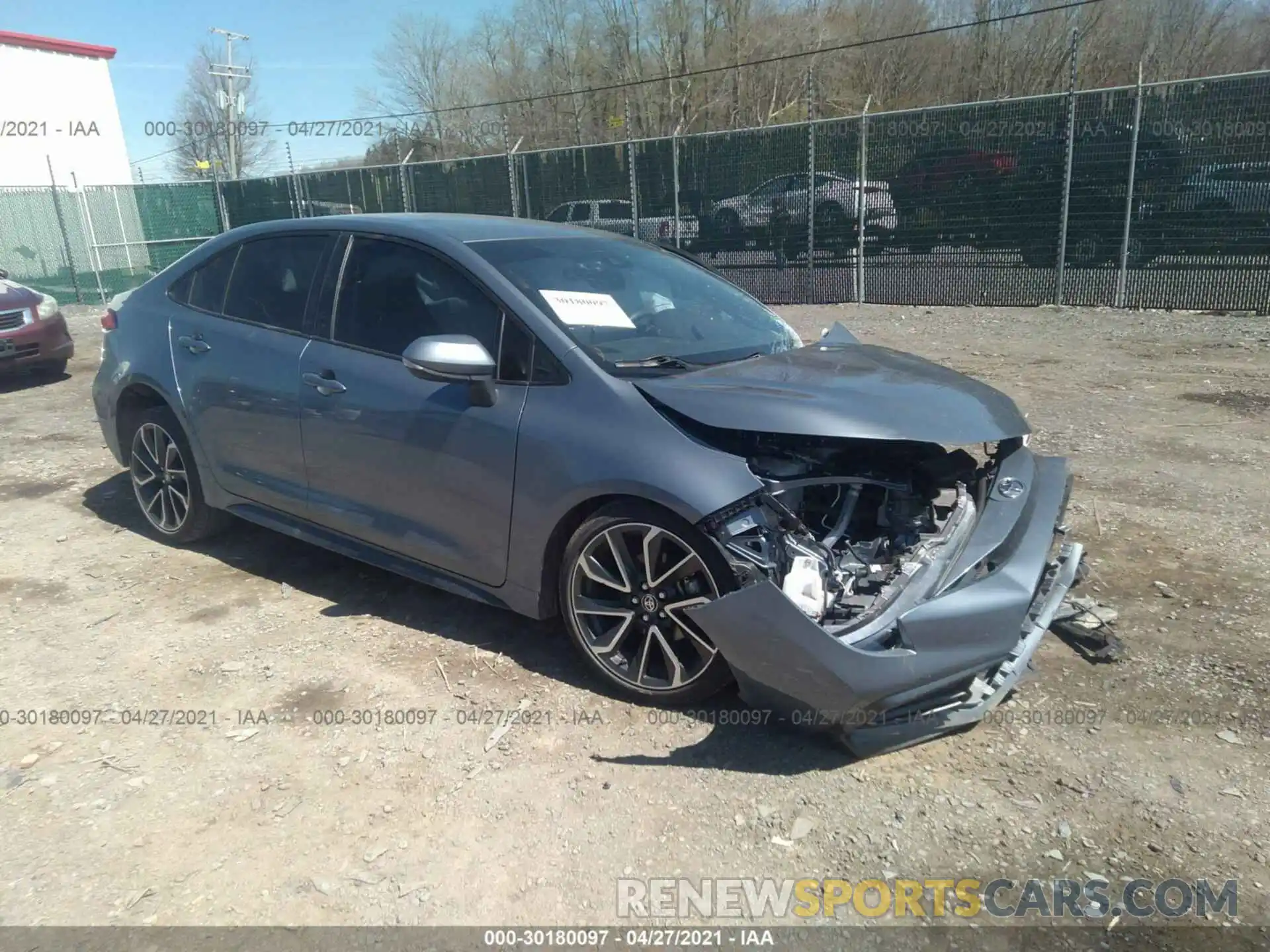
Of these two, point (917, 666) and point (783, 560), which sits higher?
point (783, 560)

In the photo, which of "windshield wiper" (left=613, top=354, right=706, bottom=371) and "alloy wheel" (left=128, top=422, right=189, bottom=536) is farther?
"alloy wheel" (left=128, top=422, right=189, bottom=536)

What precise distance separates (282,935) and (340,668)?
4.70 feet

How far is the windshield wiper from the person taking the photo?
11.2 ft

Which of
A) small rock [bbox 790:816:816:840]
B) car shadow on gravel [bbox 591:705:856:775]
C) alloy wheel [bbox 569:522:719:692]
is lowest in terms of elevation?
small rock [bbox 790:816:816:840]

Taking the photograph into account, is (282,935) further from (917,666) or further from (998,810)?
(998,810)

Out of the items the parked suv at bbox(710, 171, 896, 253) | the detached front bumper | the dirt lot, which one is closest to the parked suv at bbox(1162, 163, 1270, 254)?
the parked suv at bbox(710, 171, 896, 253)

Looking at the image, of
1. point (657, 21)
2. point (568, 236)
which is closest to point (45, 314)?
point (568, 236)

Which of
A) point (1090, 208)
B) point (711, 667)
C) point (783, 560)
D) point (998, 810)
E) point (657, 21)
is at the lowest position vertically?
point (998, 810)

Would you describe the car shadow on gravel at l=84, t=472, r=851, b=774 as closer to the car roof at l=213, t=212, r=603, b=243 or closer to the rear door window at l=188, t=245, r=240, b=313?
the rear door window at l=188, t=245, r=240, b=313

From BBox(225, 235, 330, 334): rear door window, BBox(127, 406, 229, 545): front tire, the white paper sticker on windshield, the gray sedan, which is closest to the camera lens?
the gray sedan

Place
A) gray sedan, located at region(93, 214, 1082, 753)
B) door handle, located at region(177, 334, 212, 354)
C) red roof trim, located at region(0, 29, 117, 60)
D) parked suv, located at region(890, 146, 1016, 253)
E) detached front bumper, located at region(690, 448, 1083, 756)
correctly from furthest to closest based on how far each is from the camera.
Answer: red roof trim, located at region(0, 29, 117, 60) < parked suv, located at region(890, 146, 1016, 253) < door handle, located at region(177, 334, 212, 354) < gray sedan, located at region(93, 214, 1082, 753) < detached front bumper, located at region(690, 448, 1083, 756)

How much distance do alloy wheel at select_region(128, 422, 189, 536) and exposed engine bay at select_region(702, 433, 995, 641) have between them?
332cm

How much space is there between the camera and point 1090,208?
452 inches

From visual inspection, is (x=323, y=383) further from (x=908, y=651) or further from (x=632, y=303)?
(x=908, y=651)
